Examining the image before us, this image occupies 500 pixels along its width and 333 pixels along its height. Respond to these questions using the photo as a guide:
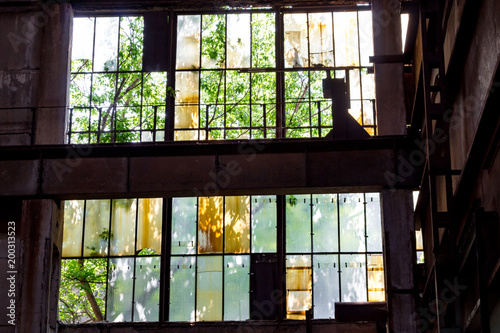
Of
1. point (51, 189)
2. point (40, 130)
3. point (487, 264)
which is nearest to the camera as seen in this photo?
point (487, 264)

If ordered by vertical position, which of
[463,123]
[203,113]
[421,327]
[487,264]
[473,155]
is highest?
[203,113]

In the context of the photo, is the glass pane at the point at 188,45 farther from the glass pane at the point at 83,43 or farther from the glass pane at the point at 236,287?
the glass pane at the point at 236,287

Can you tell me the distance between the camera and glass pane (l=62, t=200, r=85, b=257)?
15578 millimetres

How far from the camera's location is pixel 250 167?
1302 centimetres

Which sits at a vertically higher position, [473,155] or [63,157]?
[63,157]

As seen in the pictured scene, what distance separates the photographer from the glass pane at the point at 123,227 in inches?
608

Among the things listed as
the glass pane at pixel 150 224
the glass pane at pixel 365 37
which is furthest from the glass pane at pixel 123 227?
the glass pane at pixel 365 37

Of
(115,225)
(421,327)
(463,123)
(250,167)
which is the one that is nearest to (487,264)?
(463,123)

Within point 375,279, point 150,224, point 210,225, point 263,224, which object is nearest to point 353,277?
point 375,279

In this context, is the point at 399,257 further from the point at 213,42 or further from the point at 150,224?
the point at 213,42

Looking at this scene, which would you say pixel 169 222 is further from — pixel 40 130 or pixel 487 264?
pixel 487 264

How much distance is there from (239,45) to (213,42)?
0.66 m

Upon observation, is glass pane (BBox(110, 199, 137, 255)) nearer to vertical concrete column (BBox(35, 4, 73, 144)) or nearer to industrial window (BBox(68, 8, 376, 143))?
industrial window (BBox(68, 8, 376, 143))

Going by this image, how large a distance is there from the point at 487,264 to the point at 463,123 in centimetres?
244
